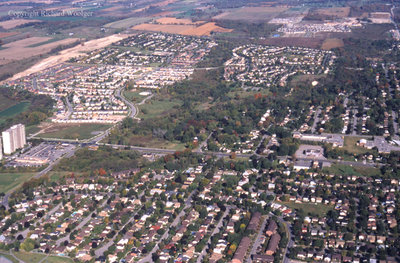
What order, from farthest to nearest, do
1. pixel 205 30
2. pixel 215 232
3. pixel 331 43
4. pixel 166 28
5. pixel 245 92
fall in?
pixel 166 28 < pixel 205 30 < pixel 331 43 < pixel 245 92 < pixel 215 232

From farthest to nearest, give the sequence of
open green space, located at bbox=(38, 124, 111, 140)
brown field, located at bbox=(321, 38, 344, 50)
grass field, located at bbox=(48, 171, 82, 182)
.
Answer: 1. brown field, located at bbox=(321, 38, 344, 50)
2. open green space, located at bbox=(38, 124, 111, 140)
3. grass field, located at bbox=(48, 171, 82, 182)

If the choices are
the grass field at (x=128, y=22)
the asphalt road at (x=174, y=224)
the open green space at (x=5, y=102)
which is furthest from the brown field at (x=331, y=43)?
the asphalt road at (x=174, y=224)

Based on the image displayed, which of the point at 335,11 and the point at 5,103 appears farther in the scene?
the point at 335,11

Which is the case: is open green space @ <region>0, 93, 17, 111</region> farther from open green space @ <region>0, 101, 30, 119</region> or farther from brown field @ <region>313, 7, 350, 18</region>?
brown field @ <region>313, 7, 350, 18</region>

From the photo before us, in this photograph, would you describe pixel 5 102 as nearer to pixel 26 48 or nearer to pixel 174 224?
pixel 26 48

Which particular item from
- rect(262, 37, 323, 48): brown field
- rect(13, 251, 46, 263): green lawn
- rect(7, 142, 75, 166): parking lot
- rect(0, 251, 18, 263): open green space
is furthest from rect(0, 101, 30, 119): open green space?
rect(262, 37, 323, 48): brown field

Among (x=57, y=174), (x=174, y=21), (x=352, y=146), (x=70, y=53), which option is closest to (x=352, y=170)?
(x=352, y=146)

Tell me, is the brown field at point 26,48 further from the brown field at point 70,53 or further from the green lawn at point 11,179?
the green lawn at point 11,179
